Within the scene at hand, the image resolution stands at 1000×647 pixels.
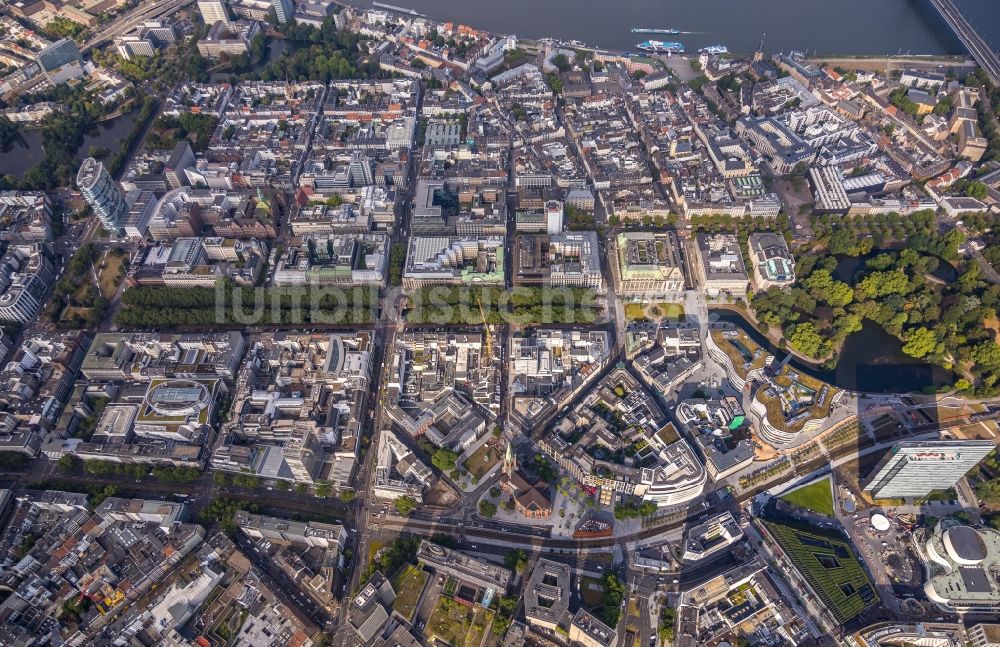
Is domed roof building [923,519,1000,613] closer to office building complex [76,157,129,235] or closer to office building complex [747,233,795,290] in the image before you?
office building complex [747,233,795,290]

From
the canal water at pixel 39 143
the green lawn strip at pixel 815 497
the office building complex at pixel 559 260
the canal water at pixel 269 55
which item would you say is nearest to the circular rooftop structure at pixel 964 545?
the green lawn strip at pixel 815 497

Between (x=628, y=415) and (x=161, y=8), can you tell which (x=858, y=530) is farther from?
(x=161, y=8)

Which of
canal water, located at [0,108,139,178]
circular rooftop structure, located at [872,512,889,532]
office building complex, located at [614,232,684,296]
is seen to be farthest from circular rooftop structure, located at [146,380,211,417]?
circular rooftop structure, located at [872,512,889,532]

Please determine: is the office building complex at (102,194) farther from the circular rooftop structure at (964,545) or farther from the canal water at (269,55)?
the circular rooftop structure at (964,545)

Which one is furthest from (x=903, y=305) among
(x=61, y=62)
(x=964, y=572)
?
(x=61, y=62)

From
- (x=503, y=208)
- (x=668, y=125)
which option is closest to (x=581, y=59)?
(x=668, y=125)

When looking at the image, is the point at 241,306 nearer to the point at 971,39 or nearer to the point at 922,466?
the point at 922,466
